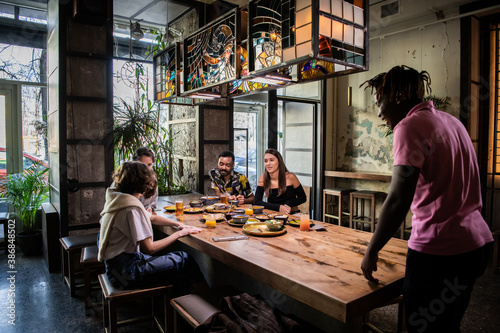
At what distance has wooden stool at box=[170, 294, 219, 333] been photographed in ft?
5.95

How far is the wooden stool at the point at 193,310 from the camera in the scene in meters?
1.81

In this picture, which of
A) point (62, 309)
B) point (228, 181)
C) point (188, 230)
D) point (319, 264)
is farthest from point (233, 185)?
point (319, 264)

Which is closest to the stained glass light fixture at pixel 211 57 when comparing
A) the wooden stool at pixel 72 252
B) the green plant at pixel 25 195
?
the wooden stool at pixel 72 252

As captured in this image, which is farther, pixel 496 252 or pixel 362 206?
pixel 362 206

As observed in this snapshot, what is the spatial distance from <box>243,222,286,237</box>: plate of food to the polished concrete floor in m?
1.15

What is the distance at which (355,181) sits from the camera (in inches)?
243

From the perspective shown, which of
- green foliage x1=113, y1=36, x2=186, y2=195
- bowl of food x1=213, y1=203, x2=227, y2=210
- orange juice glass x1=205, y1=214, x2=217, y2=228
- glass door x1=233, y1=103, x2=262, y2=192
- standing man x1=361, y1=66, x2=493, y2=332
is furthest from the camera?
glass door x1=233, y1=103, x2=262, y2=192

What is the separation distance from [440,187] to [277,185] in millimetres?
2489

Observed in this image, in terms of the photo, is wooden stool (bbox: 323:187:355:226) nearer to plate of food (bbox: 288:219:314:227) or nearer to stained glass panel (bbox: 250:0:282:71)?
plate of food (bbox: 288:219:314:227)

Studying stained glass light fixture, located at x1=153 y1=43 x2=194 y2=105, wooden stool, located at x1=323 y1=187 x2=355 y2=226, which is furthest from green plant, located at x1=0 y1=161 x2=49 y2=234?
wooden stool, located at x1=323 y1=187 x2=355 y2=226

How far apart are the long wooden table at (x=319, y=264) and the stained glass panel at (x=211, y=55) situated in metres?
1.21

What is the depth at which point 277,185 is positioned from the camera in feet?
12.5

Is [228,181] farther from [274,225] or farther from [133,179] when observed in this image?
[133,179]

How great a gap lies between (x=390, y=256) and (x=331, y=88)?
496 centimetres
